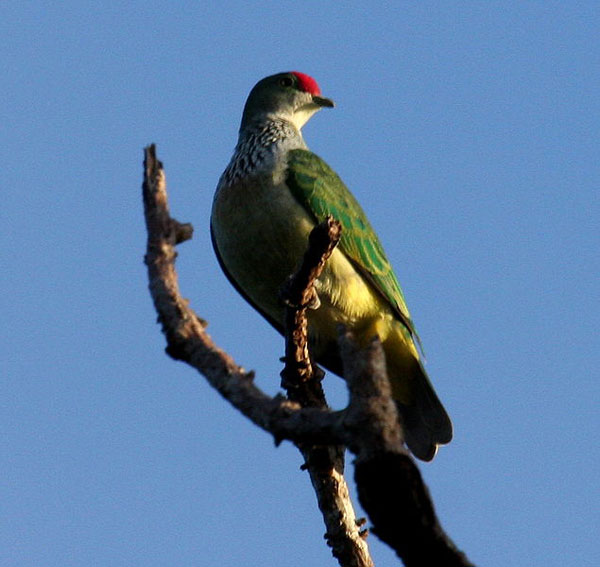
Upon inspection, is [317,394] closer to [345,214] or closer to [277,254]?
[277,254]

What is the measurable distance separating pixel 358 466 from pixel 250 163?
3783mm

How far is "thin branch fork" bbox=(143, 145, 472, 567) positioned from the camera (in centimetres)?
201

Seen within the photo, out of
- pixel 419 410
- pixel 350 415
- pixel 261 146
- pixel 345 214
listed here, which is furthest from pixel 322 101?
pixel 350 415

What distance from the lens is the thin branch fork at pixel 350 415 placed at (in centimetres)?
201

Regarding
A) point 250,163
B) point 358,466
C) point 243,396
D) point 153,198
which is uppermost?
point 250,163

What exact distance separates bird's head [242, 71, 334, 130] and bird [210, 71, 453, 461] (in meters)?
0.79

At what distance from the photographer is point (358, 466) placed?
2047 mm

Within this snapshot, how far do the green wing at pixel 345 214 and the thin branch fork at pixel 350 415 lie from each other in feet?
7.95

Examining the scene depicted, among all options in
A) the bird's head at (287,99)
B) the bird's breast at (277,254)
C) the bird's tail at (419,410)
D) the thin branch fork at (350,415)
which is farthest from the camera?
the bird's head at (287,99)

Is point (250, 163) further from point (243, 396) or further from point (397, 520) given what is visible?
point (397, 520)

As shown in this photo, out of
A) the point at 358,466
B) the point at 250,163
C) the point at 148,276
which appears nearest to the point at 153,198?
the point at 148,276

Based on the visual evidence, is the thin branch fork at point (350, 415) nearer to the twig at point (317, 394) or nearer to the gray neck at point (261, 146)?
the twig at point (317, 394)

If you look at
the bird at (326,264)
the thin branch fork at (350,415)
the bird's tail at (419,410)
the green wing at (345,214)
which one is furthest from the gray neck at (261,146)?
the thin branch fork at (350,415)

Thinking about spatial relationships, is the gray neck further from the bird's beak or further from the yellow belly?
the bird's beak
